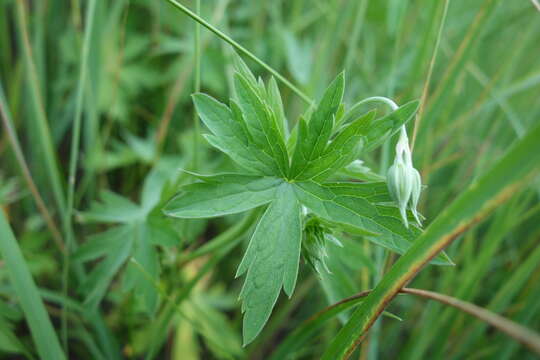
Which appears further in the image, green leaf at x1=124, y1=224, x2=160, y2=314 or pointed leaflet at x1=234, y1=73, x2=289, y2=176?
green leaf at x1=124, y1=224, x2=160, y2=314

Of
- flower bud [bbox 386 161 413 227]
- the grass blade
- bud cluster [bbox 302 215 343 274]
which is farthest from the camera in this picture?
bud cluster [bbox 302 215 343 274]

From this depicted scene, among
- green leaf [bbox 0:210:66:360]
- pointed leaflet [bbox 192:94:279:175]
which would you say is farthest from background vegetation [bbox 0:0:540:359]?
pointed leaflet [bbox 192:94:279:175]

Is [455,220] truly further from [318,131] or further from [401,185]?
[318,131]

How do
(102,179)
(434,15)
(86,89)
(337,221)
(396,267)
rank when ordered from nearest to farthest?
(396,267) < (337,221) < (434,15) < (86,89) < (102,179)

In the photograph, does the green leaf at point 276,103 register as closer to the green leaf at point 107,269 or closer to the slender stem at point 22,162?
the green leaf at point 107,269

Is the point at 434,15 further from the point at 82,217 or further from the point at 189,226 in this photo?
the point at 82,217

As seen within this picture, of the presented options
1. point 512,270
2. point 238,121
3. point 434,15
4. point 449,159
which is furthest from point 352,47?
point 512,270

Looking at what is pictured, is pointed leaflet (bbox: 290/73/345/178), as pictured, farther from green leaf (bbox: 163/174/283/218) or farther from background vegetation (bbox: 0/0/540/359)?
background vegetation (bbox: 0/0/540/359)
